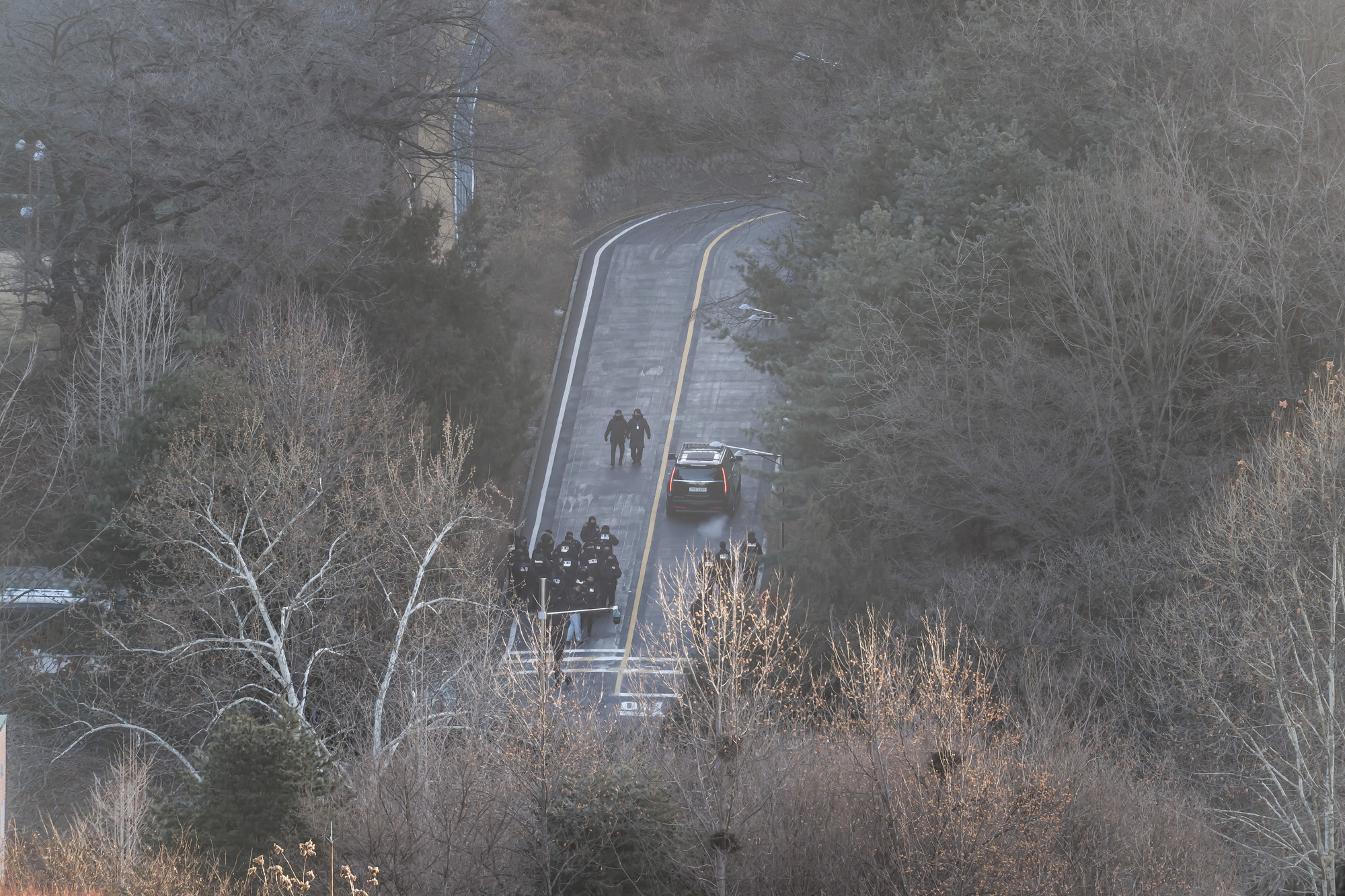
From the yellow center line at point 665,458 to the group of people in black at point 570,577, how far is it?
43.1 inches

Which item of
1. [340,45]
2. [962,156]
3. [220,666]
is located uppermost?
[340,45]

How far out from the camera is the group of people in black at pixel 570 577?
1152 inches

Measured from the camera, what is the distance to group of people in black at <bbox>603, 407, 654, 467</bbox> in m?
38.9

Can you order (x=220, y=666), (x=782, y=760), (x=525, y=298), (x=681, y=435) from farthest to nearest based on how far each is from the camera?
(x=525, y=298) < (x=681, y=435) < (x=220, y=666) < (x=782, y=760)

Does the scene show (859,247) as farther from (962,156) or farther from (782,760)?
(782,760)

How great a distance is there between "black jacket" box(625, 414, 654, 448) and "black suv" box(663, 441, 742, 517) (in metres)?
2.33

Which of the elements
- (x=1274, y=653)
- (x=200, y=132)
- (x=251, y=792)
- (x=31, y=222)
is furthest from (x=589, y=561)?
(x=1274, y=653)

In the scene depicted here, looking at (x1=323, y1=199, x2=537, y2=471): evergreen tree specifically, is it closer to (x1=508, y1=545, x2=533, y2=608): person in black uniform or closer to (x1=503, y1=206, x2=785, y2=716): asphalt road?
(x1=503, y1=206, x2=785, y2=716): asphalt road

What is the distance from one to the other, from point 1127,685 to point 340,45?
21.0 meters

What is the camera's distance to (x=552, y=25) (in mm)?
60594

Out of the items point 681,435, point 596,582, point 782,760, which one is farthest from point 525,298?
point 782,760

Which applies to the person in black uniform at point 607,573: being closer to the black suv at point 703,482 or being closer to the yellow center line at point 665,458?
the yellow center line at point 665,458

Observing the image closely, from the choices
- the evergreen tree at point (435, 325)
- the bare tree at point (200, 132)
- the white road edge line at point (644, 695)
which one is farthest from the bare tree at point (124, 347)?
the white road edge line at point (644, 695)

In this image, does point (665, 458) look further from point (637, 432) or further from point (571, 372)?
point (571, 372)
